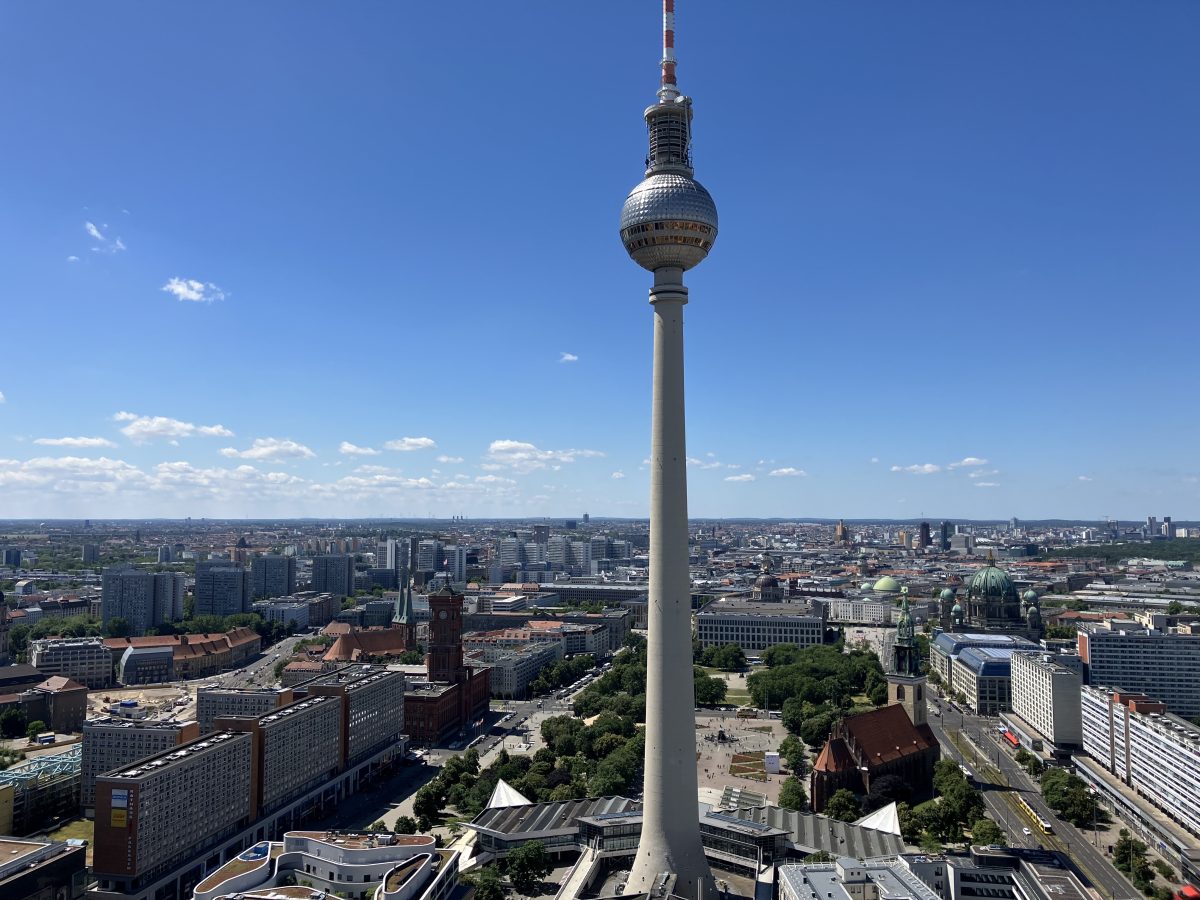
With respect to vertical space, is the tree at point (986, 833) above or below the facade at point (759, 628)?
below

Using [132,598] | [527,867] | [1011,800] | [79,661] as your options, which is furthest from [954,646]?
[132,598]

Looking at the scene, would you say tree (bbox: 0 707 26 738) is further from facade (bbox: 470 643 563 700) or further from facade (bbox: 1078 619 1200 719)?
facade (bbox: 1078 619 1200 719)

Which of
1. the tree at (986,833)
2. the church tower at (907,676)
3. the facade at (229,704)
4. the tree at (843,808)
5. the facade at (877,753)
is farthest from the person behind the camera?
the facade at (229,704)

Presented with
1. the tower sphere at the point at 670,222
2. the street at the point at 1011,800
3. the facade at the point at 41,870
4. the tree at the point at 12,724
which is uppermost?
the tower sphere at the point at 670,222

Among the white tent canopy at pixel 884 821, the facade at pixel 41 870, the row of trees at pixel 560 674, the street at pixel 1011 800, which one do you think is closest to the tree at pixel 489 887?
the facade at pixel 41 870

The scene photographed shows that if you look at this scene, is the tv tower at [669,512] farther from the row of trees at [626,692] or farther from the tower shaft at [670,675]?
the row of trees at [626,692]

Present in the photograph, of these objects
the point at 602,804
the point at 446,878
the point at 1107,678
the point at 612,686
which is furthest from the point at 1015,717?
the point at 446,878

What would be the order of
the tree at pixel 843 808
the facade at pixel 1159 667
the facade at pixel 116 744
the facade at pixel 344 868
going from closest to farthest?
the facade at pixel 344 868
the tree at pixel 843 808
the facade at pixel 116 744
the facade at pixel 1159 667
